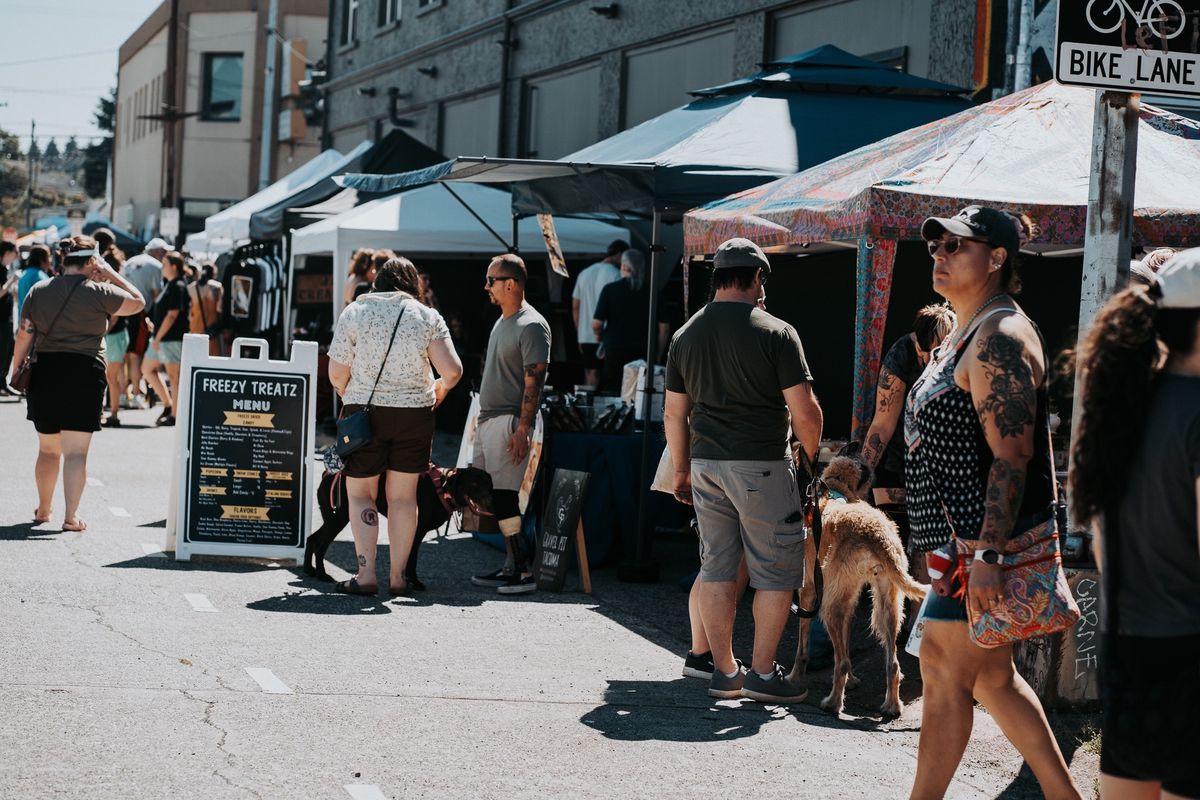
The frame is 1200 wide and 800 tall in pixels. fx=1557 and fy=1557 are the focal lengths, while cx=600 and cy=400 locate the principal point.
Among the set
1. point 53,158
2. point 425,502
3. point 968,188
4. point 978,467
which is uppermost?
point 53,158

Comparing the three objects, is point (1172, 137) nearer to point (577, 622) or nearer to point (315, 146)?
point (577, 622)

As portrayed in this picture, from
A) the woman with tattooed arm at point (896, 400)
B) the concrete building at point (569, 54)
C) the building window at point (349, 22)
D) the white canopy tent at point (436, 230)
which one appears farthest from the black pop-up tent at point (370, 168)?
the woman with tattooed arm at point (896, 400)

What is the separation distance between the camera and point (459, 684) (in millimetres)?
6602

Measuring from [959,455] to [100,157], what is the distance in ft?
313

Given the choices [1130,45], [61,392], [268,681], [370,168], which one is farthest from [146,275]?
[1130,45]

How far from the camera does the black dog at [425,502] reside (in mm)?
8859

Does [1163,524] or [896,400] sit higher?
[896,400]

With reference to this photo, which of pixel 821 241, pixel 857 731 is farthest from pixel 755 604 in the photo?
pixel 821 241

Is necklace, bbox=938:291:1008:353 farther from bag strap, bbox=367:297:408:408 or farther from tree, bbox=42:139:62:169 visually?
tree, bbox=42:139:62:169

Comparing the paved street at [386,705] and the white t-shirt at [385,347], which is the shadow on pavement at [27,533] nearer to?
the paved street at [386,705]

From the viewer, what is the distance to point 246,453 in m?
9.45

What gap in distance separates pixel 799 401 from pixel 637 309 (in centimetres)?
716

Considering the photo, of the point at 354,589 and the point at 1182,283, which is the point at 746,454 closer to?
the point at 354,589

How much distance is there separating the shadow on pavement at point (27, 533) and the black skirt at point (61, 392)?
65 centimetres
